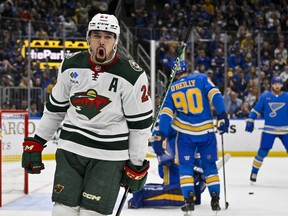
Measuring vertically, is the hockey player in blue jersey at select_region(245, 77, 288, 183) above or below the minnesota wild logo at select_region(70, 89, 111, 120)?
A: below

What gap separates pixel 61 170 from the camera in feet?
12.2

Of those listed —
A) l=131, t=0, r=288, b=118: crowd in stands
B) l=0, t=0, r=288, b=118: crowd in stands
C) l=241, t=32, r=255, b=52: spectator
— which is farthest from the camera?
l=241, t=32, r=255, b=52: spectator

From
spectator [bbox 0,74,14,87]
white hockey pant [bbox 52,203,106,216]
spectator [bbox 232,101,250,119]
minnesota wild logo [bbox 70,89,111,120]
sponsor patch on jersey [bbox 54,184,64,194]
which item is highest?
minnesota wild logo [bbox 70,89,111,120]

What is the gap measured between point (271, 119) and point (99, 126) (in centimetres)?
620

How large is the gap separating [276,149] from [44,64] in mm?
5085

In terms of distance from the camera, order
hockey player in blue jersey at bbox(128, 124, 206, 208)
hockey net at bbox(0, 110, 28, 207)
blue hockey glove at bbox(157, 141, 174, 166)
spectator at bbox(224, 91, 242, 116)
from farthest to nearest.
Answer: spectator at bbox(224, 91, 242, 116) < hockey net at bbox(0, 110, 28, 207) < blue hockey glove at bbox(157, 141, 174, 166) < hockey player in blue jersey at bbox(128, 124, 206, 208)

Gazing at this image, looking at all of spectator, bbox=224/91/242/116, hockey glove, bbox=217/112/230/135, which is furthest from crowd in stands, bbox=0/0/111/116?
hockey glove, bbox=217/112/230/135

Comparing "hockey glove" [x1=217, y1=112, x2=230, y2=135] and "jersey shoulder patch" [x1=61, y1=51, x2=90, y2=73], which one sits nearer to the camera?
"jersey shoulder patch" [x1=61, y1=51, x2=90, y2=73]

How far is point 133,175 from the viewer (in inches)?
149

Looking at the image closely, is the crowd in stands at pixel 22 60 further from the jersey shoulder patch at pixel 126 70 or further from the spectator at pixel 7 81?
the jersey shoulder patch at pixel 126 70

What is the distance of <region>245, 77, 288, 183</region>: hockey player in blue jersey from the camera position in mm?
9453

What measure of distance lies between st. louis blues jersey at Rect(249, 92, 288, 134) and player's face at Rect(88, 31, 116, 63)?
19.6ft

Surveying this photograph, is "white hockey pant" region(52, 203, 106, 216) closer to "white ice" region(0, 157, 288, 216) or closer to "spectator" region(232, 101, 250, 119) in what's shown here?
"white ice" region(0, 157, 288, 216)

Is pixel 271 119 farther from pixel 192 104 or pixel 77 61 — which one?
pixel 77 61
